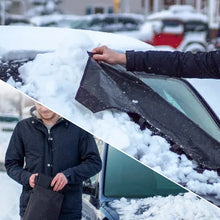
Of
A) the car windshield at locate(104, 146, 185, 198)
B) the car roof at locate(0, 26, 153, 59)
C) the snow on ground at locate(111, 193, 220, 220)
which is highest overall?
the car roof at locate(0, 26, 153, 59)

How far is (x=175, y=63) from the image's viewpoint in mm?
1579

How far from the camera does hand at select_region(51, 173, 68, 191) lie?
152 centimetres

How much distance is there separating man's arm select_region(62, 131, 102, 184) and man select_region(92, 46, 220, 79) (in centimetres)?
28

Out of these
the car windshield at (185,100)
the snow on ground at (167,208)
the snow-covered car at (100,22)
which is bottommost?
the snow-covered car at (100,22)

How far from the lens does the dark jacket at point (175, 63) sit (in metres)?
1.57

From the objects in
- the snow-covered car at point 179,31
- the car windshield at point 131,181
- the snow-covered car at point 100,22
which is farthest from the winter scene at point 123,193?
the snow-covered car at point 100,22

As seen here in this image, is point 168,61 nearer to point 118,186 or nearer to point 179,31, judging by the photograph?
point 118,186

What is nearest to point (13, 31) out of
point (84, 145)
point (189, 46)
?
point (84, 145)

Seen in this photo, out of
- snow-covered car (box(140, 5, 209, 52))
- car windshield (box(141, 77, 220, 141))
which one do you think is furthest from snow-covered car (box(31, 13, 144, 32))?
car windshield (box(141, 77, 220, 141))

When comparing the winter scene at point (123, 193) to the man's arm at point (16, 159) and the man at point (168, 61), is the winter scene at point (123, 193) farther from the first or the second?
the man at point (168, 61)

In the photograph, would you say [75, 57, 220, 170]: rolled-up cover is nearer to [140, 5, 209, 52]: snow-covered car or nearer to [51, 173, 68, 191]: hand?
[51, 173, 68, 191]: hand

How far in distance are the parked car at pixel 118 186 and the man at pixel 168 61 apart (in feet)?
0.95

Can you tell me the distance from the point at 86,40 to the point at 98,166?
436 mm

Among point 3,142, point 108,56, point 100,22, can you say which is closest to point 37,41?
point 108,56
